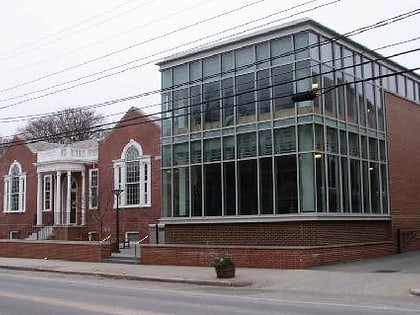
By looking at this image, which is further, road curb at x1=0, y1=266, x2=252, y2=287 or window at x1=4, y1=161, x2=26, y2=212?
window at x1=4, y1=161, x2=26, y2=212

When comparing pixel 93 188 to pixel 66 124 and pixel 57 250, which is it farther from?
pixel 66 124

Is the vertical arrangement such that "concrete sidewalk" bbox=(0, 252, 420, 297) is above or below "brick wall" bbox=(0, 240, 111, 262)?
below

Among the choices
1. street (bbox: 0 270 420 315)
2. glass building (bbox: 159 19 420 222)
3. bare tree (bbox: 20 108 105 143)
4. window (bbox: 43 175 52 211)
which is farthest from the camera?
bare tree (bbox: 20 108 105 143)

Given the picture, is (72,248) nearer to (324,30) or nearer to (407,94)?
(324,30)

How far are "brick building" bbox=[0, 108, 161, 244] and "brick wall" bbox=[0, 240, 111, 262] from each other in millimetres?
5329

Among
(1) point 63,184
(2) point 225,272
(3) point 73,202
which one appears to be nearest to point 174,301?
(2) point 225,272

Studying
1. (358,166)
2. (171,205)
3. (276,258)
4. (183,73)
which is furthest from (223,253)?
(183,73)

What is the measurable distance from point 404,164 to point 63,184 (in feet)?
81.3

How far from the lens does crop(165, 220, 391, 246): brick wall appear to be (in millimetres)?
24016

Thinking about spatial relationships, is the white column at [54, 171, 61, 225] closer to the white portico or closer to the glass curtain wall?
the white portico

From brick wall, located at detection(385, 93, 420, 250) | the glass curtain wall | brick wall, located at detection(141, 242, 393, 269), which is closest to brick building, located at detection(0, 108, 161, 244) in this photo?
the glass curtain wall

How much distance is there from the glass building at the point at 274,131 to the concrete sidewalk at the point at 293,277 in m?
3.33

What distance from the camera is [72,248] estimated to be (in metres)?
31.2

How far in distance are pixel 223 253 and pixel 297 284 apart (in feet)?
18.9
